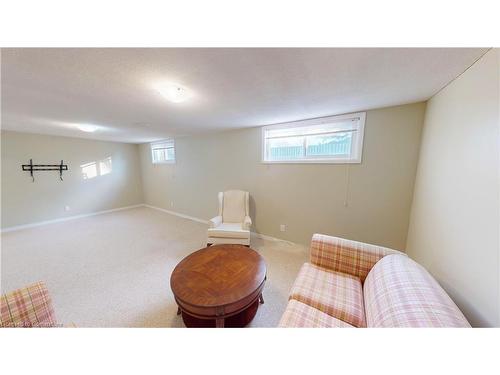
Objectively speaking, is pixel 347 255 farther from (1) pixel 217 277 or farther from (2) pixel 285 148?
(2) pixel 285 148

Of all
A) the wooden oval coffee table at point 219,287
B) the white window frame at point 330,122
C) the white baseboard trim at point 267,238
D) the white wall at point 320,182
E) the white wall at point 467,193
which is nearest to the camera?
the white wall at point 467,193

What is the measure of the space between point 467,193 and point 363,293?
0.94 meters

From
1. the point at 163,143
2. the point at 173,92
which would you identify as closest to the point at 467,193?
the point at 173,92

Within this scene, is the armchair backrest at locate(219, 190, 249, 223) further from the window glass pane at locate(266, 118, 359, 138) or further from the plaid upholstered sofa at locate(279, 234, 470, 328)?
the plaid upholstered sofa at locate(279, 234, 470, 328)

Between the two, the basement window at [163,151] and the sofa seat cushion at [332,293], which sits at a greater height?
the basement window at [163,151]

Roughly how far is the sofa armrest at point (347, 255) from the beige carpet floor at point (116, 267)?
594mm

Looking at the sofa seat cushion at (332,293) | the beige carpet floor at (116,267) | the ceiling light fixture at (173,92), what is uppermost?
the ceiling light fixture at (173,92)

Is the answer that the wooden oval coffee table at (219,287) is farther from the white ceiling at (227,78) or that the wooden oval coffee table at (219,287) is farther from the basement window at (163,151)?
the basement window at (163,151)

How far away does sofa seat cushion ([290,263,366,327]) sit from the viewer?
991 mm

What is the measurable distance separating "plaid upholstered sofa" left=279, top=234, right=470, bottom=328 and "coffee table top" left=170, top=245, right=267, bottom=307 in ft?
1.10

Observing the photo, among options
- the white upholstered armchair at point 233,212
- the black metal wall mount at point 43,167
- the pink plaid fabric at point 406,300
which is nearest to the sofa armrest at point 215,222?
the white upholstered armchair at point 233,212

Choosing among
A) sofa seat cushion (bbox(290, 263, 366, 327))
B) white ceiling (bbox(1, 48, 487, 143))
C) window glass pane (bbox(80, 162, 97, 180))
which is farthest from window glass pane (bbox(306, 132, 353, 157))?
window glass pane (bbox(80, 162, 97, 180))

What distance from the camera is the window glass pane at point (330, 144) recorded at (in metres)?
2.15
